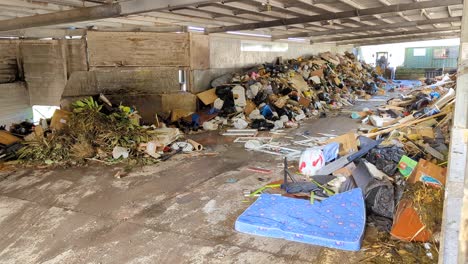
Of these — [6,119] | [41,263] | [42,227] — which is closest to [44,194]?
[42,227]

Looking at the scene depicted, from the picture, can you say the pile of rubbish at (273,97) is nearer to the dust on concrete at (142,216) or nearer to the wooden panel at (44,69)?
the dust on concrete at (142,216)

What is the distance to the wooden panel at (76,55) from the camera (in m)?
7.70

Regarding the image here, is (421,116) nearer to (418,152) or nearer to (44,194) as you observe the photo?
(418,152)

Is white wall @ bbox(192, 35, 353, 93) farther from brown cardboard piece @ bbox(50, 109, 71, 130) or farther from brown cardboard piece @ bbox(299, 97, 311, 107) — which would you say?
brown cardboard piece @ bbox(50, 109, 71, 130)

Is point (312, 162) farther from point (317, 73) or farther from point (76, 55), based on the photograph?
point (317, 73)

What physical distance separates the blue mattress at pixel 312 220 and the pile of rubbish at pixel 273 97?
427 centimetres

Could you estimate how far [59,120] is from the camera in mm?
6402

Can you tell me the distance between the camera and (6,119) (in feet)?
29.1

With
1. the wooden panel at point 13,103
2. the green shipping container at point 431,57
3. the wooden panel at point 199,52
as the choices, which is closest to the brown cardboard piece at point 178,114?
the wooden panel at point 199,52

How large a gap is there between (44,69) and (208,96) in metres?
4.07

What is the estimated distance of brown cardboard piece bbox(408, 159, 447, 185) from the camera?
3.55 meters

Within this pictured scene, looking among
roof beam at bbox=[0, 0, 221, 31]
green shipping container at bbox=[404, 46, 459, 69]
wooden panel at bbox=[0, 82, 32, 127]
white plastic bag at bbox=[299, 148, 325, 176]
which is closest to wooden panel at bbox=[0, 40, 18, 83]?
wooden panel at bbox=[0, 82, 32, 127]

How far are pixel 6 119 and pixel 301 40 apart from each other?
10.8 meters

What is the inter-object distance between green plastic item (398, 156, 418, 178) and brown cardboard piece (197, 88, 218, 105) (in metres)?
5.60
